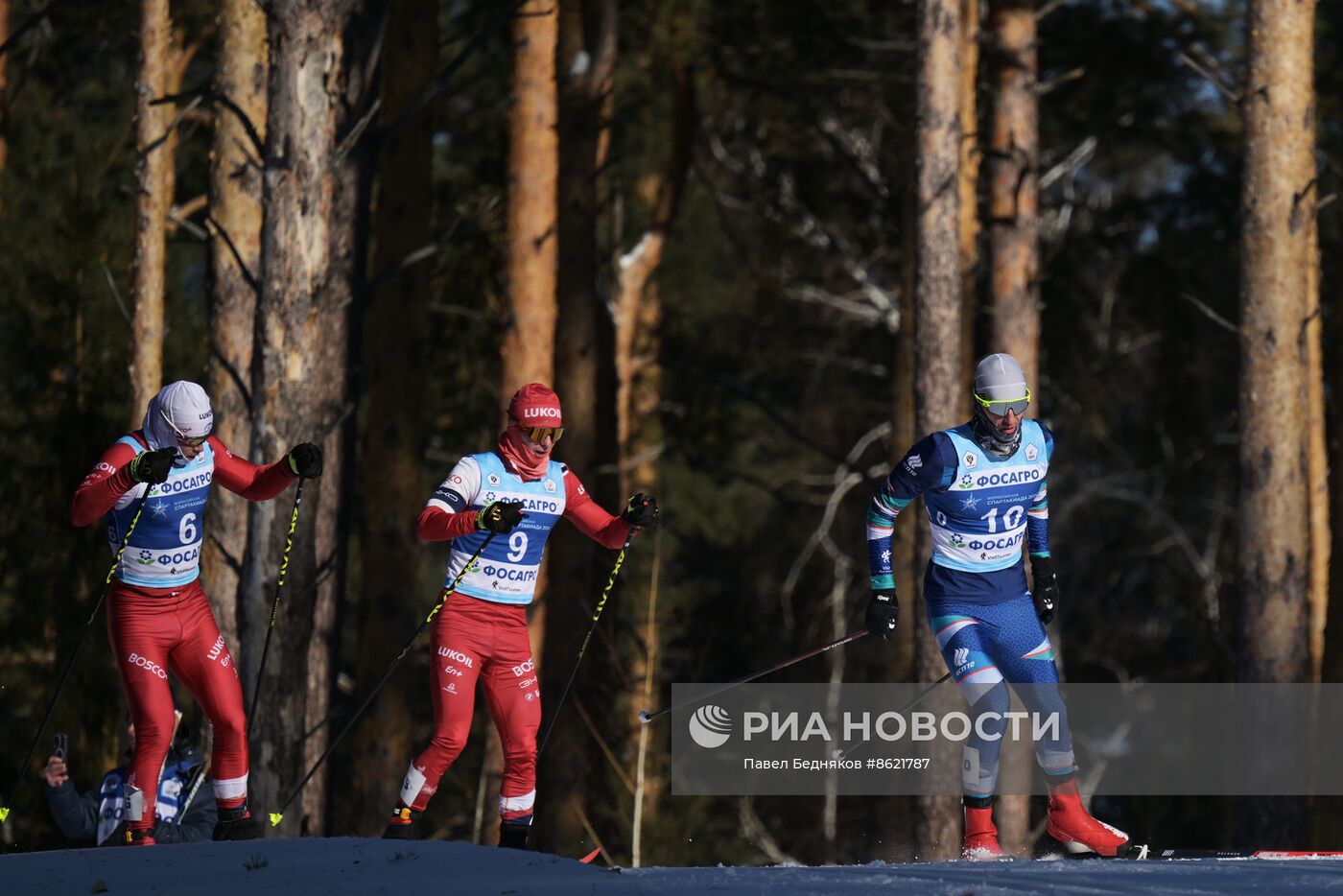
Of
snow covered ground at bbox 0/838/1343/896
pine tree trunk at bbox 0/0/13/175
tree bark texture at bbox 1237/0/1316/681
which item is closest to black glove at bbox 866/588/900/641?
snow covered ground at bbox 0/838/1343/896

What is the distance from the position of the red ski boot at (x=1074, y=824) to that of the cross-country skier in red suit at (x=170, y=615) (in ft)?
13.0

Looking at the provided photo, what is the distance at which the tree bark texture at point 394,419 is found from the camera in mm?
15406

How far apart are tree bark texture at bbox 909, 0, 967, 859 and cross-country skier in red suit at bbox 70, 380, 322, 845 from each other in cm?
508

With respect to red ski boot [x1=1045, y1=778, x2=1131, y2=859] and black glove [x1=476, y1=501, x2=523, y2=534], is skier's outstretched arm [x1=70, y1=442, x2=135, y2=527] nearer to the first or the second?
black glove [x1=476, y1=501, x2=523, y2=534]

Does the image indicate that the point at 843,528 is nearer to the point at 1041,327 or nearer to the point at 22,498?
the point at 1041,327

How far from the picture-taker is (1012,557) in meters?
8.61

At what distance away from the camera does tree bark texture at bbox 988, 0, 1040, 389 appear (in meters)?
15.7

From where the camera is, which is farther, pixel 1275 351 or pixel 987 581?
pixel 1275 351

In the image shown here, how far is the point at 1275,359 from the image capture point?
12.2 m

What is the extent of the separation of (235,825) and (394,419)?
24.1 ft

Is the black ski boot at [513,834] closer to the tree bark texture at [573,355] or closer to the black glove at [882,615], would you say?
the black glove at [882,615]

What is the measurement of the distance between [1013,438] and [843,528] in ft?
58.2

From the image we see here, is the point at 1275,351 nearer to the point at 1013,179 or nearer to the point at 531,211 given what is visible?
the point at 1013,179

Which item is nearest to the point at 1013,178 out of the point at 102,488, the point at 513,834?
the point at 513,834
